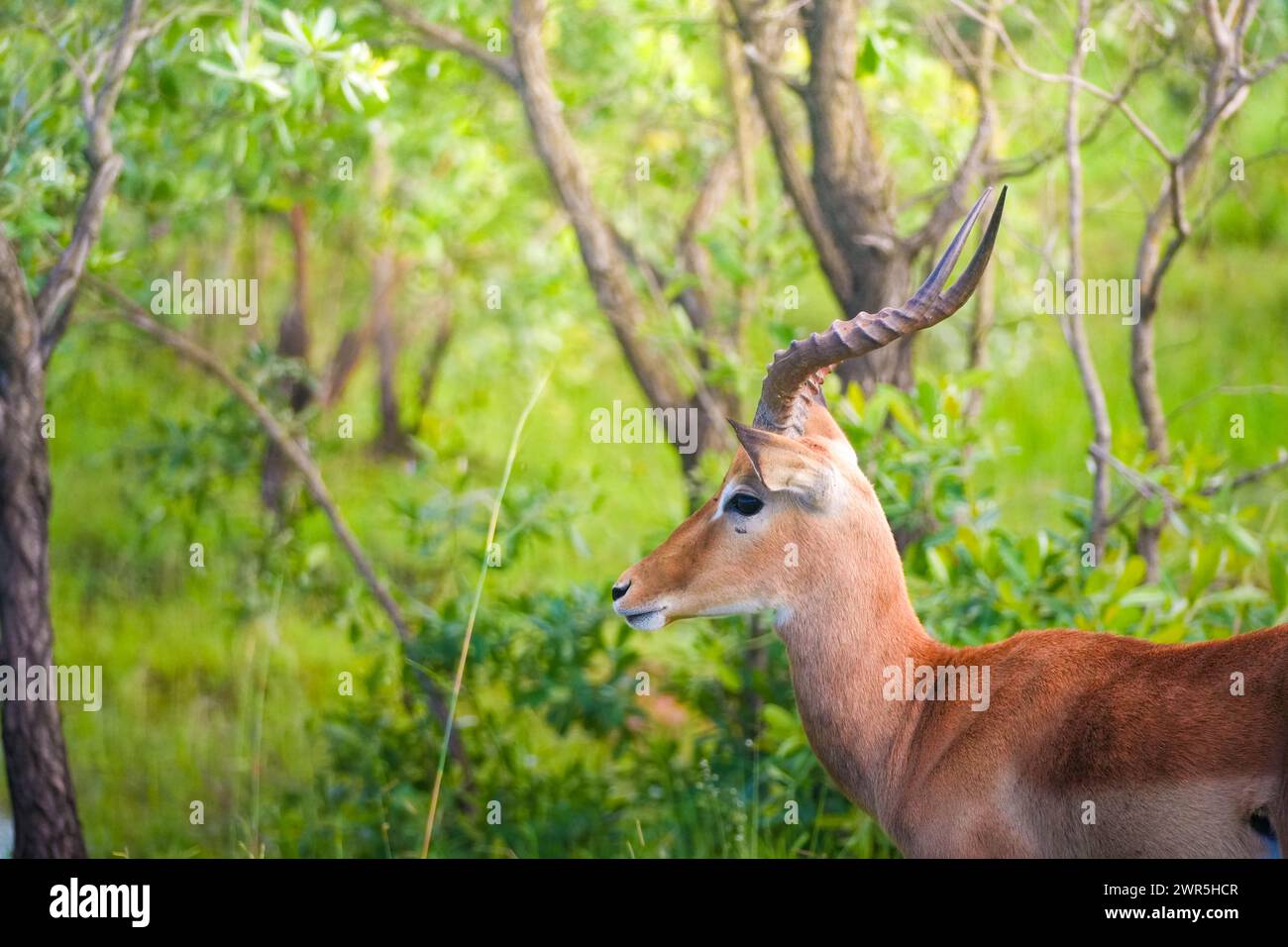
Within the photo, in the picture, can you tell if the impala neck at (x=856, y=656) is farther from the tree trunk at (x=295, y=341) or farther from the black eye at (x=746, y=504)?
the tree trunk at (x=295, y=341)

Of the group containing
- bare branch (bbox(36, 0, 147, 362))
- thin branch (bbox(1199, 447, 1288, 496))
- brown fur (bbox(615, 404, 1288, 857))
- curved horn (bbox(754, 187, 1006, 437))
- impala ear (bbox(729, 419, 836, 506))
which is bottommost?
brown fur (bbox(615, 404, 1288, 857))

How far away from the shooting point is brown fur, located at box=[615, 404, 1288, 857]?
2.91 meters

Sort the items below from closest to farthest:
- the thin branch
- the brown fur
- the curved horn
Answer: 1. the brown fur
2. the curved horn
3. the thin branch

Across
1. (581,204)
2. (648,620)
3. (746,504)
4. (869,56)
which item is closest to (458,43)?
(581,204)

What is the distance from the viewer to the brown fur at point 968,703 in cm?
291

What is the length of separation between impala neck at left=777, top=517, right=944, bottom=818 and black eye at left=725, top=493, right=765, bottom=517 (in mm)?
187

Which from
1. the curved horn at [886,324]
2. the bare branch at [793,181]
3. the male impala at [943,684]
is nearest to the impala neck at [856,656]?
the male impala at [943,684]

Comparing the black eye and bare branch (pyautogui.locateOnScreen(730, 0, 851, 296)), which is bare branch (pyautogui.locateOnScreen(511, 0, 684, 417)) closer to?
bare branch (pyautogui.locateOnScreen(730, 0, 851, 296))

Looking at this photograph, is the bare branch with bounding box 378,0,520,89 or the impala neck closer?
the impala neck

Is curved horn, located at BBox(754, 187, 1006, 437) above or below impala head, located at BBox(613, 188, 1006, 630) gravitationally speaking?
above

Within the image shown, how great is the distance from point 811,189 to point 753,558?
2.45 metres

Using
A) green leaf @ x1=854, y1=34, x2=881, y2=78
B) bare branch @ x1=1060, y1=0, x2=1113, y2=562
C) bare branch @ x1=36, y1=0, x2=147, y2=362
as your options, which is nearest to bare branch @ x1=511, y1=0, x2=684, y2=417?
green leaf @ x1=854, y1=34, x2=881, y2=78

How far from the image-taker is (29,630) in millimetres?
4469
